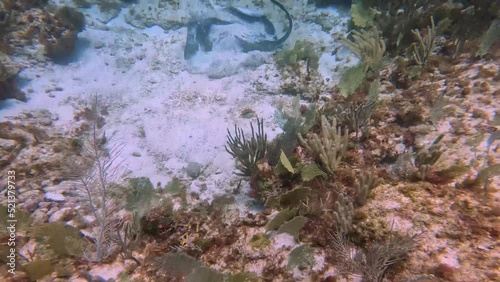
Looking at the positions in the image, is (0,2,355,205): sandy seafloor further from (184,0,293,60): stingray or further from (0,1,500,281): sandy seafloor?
(184,0,293,60): stingray

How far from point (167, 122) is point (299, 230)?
12.7 feet

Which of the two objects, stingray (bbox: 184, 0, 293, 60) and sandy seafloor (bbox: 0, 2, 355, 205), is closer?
sandy seafloor (bbox: 0, 2, 355, 205)

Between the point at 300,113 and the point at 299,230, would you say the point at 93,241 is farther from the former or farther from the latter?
the point at 300,113

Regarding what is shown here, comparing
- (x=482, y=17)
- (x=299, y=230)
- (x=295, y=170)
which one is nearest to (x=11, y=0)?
(x=295, y=170)

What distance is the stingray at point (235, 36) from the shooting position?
24.2 feet

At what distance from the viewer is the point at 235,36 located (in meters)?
7.40

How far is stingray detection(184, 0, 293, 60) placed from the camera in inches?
290

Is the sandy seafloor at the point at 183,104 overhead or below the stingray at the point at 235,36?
below

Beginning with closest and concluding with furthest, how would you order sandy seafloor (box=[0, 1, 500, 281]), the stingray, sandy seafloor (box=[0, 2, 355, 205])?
sandy seafloor (box=[0, 1, 500, 281])
sandy seafloor (box=[0, 2, 355, 205])
the stingray

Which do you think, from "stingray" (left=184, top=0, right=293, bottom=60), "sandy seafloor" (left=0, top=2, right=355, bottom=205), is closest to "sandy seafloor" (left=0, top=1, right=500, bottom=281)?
"sandy seafloor" (left=0, top=2, right=355, bottom=205)

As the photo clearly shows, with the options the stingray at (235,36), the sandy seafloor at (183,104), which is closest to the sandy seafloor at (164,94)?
the sandy seafloor at (183,104)

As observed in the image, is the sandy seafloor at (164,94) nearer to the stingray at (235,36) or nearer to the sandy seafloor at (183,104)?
the sandy seafloor at (183,104)

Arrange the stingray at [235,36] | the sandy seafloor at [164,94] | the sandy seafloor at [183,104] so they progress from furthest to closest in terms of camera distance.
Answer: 1. the stingray at [235,36]
2. the sandy seafloor at [164,94]
3. the sandy seafloor at [183,104]

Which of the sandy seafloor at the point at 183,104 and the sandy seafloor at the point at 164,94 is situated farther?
the sandy seafloor at the point at 164,94
